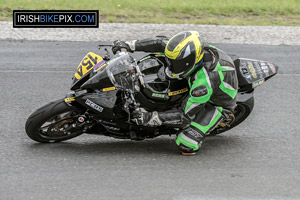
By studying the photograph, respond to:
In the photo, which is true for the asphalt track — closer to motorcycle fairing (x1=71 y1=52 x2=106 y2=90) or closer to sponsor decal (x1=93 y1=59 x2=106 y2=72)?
motorcycle fairing (x1=71 y1=52 x2=106 y2=90)

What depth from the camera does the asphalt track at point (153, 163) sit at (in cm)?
536

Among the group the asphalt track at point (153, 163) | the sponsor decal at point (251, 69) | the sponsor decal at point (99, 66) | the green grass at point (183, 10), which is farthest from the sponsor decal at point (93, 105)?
the green grass at point (183, 10)

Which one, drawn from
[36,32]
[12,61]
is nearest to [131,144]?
[12,61]

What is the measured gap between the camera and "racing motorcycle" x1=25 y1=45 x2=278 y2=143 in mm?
5713

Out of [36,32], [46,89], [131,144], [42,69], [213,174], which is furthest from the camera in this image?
[36,32]

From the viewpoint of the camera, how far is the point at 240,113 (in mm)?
6645

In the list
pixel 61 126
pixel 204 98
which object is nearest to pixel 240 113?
pixel 204 98

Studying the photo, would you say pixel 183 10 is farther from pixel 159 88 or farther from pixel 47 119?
pixel 47 119

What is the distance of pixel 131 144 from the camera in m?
6.40

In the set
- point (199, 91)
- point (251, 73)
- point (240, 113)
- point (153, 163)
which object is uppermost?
point (251, 73)

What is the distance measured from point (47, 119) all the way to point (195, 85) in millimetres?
1614

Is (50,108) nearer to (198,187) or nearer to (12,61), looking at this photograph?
(198,187)

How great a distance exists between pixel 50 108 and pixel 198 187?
1.76 meters

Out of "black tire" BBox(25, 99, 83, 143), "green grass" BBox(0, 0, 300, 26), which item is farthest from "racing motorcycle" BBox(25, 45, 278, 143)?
"green grass" BBox(0, 0, 300, 26)
